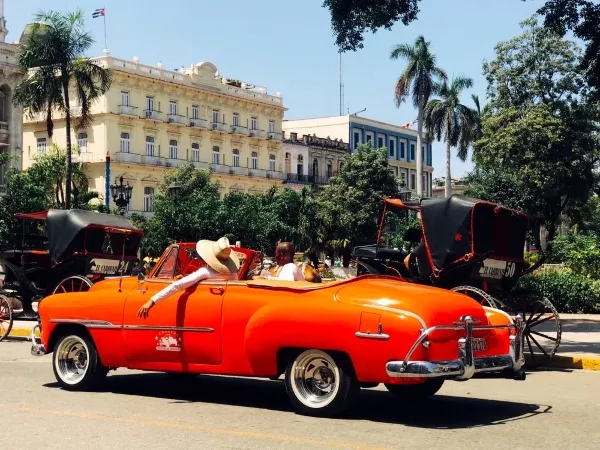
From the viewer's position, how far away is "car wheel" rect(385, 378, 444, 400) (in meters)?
9.19

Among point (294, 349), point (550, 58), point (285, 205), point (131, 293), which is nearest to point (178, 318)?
→ point (131, 293)

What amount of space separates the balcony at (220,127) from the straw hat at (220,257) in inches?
2745

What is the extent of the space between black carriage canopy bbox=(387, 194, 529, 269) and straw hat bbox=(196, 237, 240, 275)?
481 cm

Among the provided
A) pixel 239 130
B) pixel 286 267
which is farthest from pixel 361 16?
pixel 239 130

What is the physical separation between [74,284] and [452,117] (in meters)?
52.9

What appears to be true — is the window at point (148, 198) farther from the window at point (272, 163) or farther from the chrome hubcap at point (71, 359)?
the chrome hubcap at point (71, 359)

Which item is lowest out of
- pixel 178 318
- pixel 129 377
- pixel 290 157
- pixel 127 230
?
pixel 129 377

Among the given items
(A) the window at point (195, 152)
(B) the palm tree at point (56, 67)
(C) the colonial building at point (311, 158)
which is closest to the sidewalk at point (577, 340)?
(B) the palm tree at point (56, 67)

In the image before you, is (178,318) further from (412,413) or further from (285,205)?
(285,205)

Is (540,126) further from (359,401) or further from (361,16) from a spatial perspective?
(359,401)

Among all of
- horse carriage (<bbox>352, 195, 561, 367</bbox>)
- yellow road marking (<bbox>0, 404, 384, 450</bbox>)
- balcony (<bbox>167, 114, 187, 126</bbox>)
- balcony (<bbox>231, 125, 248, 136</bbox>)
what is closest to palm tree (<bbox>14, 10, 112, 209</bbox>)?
horse carriage (<bbox>352, 195, 561, 367</bbox>)

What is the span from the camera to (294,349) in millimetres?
8375

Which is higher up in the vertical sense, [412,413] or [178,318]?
[178,318]

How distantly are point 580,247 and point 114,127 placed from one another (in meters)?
45.7
